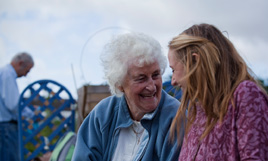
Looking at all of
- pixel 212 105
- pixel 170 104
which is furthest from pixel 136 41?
pixel 212 105

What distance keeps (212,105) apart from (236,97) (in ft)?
0.44

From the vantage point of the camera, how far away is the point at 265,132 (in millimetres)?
1410

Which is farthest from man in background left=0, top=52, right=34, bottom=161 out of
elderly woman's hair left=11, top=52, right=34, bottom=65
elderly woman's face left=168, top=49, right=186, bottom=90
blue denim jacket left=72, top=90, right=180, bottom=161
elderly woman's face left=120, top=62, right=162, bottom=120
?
elderly woman's face left=168, top=49, right=186, bottom=90

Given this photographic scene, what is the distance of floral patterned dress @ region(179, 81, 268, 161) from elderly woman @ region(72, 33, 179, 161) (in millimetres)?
582

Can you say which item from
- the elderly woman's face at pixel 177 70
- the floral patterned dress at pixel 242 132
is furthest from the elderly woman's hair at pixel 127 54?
the floral patterned dress at pixel 242 132

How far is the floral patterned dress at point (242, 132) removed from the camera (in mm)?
1412

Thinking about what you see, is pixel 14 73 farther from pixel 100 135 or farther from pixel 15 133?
pixel 100 135

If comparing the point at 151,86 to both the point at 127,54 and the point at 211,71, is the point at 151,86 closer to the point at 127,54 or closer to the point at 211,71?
the point at 127,54

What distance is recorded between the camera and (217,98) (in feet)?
5.15

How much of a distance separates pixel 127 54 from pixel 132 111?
0.38 meters

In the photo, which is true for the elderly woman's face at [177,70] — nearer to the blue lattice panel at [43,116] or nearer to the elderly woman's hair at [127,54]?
the elderly woman's hair at [127,54]

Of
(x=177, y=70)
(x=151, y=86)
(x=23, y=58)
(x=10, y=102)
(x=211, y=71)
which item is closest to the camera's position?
(x=211, y=71)

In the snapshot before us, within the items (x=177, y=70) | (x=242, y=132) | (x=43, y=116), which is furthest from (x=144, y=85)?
(x=43, y=116)

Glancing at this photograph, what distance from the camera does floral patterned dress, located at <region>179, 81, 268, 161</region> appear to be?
1.41m
